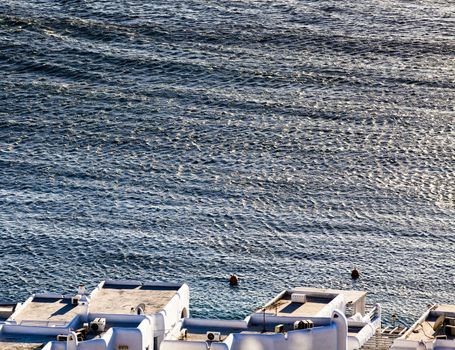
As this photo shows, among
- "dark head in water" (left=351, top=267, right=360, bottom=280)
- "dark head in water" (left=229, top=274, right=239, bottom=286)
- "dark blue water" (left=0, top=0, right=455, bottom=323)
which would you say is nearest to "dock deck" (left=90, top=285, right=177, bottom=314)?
"dark blue water" (left=0, top=0, right=455, bottom=323)

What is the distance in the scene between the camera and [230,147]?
157 meters

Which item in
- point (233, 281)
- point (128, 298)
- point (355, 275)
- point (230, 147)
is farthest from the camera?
point (230, 147)

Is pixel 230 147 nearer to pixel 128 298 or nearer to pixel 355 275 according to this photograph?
pixel 355 275

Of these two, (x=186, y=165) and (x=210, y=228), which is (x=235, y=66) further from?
(x=210, y=228)

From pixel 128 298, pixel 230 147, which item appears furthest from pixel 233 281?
→ pixel 128 298

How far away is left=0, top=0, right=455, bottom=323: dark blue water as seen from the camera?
13588 centimetres

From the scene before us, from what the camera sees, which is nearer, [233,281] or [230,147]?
[233,281]

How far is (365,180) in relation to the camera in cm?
15200

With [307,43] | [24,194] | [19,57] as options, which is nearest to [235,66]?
[307,43]

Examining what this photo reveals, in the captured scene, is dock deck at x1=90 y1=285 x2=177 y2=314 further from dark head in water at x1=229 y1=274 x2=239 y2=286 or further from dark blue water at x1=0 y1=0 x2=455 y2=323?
dark head in water at x1=229 y1=274 x2=239 y2=286

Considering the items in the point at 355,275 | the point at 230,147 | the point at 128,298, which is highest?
the point at 128,298

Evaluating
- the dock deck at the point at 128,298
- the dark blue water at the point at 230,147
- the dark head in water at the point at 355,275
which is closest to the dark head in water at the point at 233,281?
the dark blue water at the point at 230,147

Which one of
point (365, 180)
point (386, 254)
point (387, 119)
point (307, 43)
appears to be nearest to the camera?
point (386, 254)

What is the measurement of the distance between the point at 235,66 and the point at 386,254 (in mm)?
40951
